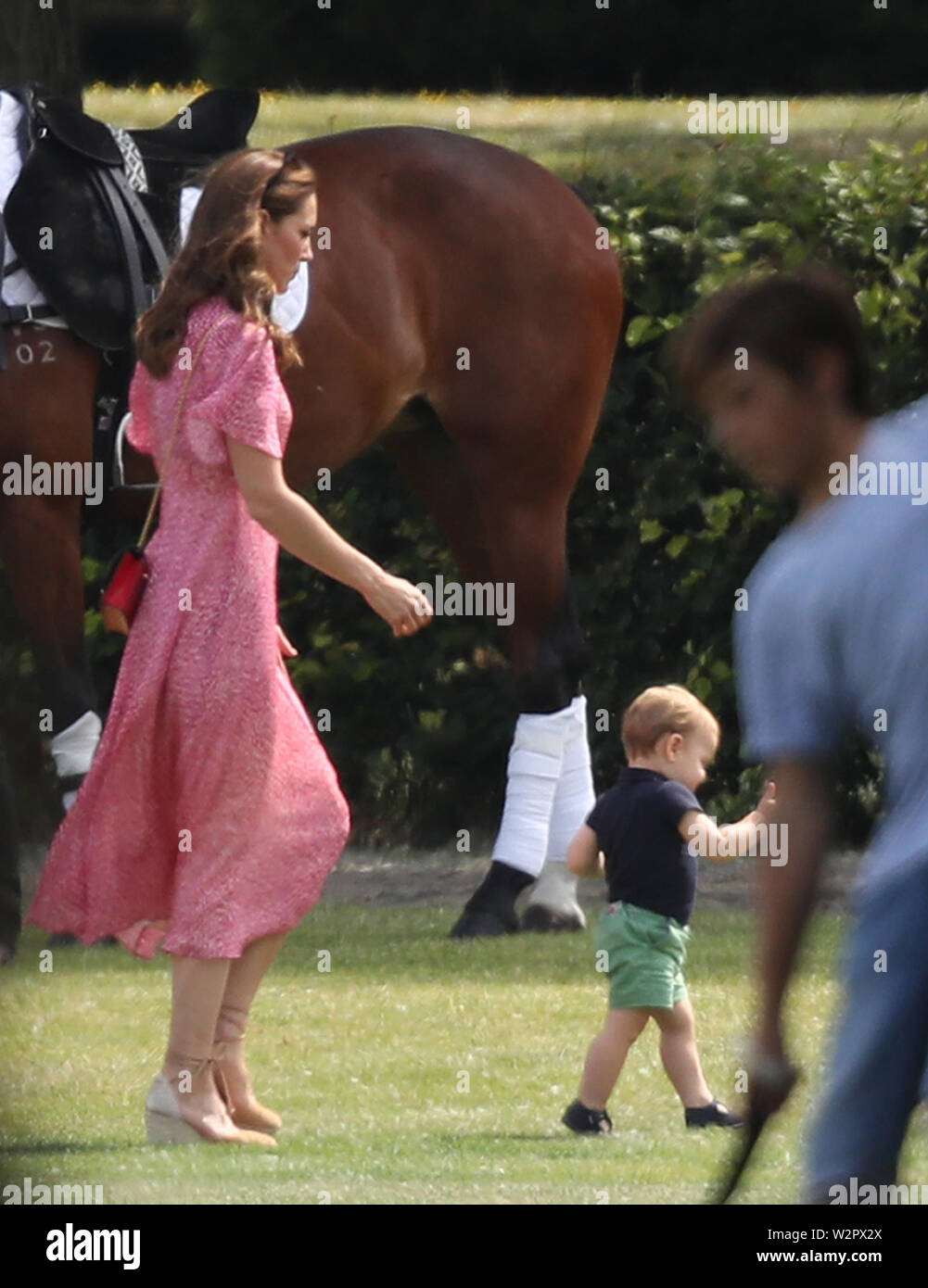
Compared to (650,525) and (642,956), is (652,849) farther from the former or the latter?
(650,525)

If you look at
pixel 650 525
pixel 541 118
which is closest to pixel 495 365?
pixel 650 525

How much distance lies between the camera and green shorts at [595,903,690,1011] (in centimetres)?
509

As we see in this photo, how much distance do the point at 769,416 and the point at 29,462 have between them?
4444 millimetres

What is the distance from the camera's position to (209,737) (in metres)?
4.92

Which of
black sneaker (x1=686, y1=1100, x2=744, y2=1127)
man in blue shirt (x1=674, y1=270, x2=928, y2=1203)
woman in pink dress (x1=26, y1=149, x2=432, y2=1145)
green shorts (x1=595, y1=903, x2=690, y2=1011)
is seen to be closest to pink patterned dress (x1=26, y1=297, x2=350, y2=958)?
woman in pink dress (x1=26, y1=149, x2=432, y2=1145)

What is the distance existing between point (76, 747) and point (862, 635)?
15.3 ft

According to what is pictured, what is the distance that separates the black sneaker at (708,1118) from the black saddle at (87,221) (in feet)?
9.74

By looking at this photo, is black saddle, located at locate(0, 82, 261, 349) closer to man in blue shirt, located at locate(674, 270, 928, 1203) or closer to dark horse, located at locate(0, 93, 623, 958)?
dark horse, located at locate(0, 93, 623, 958)

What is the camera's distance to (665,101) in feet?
66.5

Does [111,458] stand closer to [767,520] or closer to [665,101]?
[767,520]

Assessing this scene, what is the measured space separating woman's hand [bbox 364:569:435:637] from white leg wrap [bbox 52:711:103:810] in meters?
2.69

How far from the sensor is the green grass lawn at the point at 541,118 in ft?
→ 48.5

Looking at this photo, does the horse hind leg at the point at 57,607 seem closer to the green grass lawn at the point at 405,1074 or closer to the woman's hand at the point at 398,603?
the green grass lawn at the point at 405,1074

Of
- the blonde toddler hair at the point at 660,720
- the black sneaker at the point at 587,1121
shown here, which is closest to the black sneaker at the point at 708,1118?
the black sneaker at the point at 587,1121
